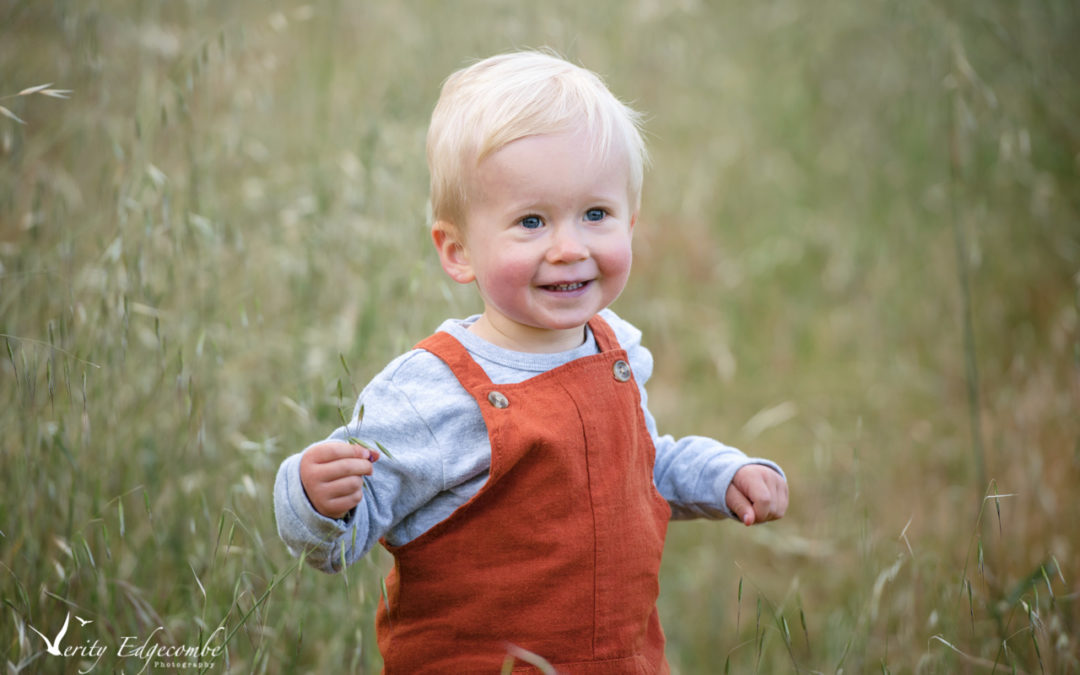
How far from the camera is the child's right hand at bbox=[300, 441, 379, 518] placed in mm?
1309

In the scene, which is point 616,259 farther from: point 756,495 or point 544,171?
point 756,495

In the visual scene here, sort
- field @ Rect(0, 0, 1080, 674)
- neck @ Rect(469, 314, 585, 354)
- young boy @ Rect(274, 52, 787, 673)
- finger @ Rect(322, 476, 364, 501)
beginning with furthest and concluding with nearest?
field @ Rect(0, 0, 1080, 674)
neck @ Rect(469, 314, 585, 354)
young boy @ Rect(274, 52, 787, 673)
finger @ Rect(322, 476, 364, 501)

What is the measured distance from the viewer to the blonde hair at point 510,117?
4.74 feet

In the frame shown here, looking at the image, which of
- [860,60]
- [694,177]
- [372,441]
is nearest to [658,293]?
[694,177]

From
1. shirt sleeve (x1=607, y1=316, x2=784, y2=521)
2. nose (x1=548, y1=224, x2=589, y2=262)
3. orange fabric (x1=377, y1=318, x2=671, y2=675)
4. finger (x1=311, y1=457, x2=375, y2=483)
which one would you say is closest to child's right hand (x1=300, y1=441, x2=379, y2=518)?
finger (x1=311, y1=457, x2=375, y2=483)

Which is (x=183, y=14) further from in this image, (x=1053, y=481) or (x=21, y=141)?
(x=1053, y=481)

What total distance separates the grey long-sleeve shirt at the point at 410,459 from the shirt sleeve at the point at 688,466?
0.74ft

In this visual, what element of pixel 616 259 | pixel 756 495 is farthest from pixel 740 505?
pixel 616 259

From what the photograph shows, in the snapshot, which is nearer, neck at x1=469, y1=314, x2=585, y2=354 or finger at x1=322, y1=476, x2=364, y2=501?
finger at x1=322, y1=476, x2=364, y2=501

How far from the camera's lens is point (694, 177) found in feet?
14.3

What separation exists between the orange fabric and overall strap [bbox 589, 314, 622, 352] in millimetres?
138

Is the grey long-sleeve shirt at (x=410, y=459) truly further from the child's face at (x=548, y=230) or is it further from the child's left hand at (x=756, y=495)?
the child's left hand at (x=756, y=495)

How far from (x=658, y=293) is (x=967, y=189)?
1.47 metres

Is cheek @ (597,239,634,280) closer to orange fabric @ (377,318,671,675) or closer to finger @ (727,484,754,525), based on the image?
orange fabric @ (377,318,671,675)
